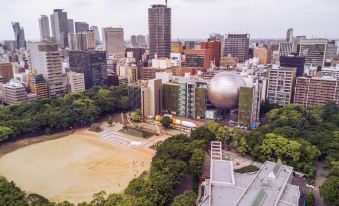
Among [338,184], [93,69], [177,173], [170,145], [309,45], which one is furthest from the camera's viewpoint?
[309,45]

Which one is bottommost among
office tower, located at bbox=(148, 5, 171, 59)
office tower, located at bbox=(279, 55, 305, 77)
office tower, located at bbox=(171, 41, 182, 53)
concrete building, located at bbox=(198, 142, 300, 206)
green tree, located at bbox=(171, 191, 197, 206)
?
green tree, located at bbox=(171, 191, 197, 206)

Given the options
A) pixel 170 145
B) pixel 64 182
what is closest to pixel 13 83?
pixel 64 182

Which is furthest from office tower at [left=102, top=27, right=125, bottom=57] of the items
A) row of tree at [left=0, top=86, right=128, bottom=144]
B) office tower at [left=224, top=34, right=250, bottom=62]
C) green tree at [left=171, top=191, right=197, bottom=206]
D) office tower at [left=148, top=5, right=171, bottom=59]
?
green tree at [left=171, top=191, right=197, bottom=206]

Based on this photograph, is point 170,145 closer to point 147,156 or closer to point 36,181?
point 147,156

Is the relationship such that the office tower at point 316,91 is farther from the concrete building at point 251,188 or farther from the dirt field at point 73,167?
the dirt field at point 73,167

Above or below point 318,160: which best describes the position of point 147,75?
above

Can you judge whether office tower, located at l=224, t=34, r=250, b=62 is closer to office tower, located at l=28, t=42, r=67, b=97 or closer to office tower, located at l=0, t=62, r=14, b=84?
office tower, located at l=28, t=42, r=67, b=97
